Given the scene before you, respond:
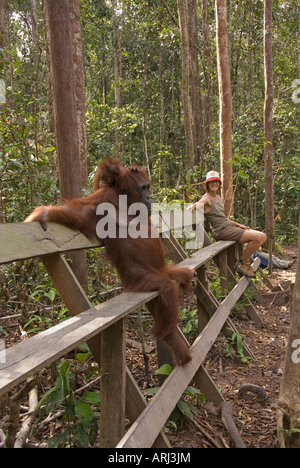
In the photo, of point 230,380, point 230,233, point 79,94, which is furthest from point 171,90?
point 230,380

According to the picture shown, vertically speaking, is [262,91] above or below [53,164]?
above

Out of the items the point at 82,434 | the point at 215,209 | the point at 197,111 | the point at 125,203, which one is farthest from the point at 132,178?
the point at 197,111

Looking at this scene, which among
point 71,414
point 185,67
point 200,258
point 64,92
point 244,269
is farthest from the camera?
point 185,67

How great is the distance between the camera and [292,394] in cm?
230

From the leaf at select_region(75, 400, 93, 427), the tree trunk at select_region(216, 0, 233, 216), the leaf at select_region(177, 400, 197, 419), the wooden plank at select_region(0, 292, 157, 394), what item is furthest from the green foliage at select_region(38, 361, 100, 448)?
the tree trunk at select_region(216, 0, 233, 216)

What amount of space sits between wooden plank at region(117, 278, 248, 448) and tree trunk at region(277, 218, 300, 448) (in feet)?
1.69

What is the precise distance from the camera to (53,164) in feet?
16.1

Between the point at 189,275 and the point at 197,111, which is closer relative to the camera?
the point at 189,275

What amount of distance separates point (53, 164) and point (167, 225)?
83.3 inches

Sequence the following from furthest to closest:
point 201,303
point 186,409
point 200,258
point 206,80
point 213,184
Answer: point 206,80, point 213,184, point 201,303, point 200,258, point 186,409

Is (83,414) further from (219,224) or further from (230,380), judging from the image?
(219,224)

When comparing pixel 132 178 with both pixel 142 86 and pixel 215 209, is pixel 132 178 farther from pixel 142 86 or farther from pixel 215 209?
pixel 142 86

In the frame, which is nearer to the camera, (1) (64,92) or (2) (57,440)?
(2) (57,440)

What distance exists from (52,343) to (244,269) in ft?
12.2
